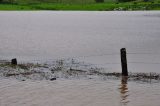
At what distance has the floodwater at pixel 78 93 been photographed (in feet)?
82.2

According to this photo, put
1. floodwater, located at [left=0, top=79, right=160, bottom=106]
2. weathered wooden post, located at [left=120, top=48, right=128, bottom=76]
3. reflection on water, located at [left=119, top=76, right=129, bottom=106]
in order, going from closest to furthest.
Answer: floodwater, located at [left=0, top=79, right=160, bottom=106] < reflection on water, located at [left=119, top=76, right=129, bottom=106] < weathered wooden post, located at [left=120, top=48, right=128, bottom=76]

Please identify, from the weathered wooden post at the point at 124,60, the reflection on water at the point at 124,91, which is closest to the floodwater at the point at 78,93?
the reflection on water at the point at 124,91

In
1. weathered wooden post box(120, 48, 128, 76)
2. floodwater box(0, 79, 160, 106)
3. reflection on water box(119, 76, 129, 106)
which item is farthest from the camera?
weathered wooden post box(120, 48, 128, 76)

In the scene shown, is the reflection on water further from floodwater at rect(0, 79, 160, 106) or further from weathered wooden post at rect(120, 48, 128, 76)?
weathered wooden post at rect(120, 48, 128, 76)

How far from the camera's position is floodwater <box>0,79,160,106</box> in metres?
25.0

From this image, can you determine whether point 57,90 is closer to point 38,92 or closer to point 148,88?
point 38,92

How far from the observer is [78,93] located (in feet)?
90.5

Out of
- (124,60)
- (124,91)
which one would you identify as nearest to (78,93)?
(124,91)

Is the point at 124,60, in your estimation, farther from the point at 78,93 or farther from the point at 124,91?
the point at 78,93

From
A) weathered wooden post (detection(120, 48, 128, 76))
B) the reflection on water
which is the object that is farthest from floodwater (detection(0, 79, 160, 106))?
weathered wooden post (detection(120, 48, 128, 76))

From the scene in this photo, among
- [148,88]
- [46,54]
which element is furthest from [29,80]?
[46,54]

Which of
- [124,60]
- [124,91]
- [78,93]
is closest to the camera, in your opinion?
[78,93]

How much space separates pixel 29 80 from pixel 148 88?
866 cm

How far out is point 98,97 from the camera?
2647 centimetres
